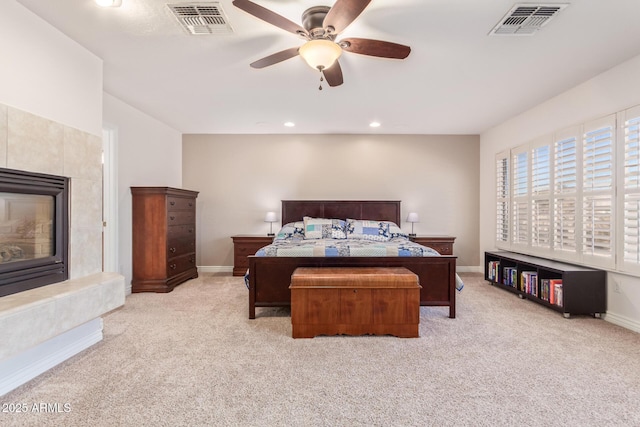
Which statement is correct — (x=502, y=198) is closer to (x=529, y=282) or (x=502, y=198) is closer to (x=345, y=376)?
(x=529, y=282)

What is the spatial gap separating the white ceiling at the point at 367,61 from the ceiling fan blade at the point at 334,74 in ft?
0.82

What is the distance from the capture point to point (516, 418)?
5.59ft

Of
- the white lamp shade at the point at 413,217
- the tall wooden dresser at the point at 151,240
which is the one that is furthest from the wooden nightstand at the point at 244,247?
the white lamp shade at the point at 413,217

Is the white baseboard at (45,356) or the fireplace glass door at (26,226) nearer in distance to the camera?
the white baseboard at (45,356)

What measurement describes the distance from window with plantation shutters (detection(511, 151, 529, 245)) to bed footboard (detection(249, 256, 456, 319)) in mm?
1898

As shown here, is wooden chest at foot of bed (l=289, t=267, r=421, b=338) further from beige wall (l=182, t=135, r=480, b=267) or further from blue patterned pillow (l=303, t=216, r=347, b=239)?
beige wall (l=182, t=135, r=480, b=267)

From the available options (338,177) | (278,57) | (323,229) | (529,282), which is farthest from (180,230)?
(529,282)

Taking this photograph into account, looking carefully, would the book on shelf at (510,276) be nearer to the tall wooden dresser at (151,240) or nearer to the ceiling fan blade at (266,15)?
the ceiling fan blade at (266,15)

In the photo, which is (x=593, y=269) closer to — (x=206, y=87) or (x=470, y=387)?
(x=470, y=387)

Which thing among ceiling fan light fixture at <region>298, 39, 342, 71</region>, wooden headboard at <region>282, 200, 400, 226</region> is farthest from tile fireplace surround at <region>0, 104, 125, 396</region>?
wooden headboard at <region>282, 200, 400, 226</region>

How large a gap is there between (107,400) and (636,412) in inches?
118

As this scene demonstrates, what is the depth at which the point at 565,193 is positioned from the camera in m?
3.68

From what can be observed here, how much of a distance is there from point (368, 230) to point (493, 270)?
1.88m

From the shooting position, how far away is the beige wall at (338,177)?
5723 millimetres
